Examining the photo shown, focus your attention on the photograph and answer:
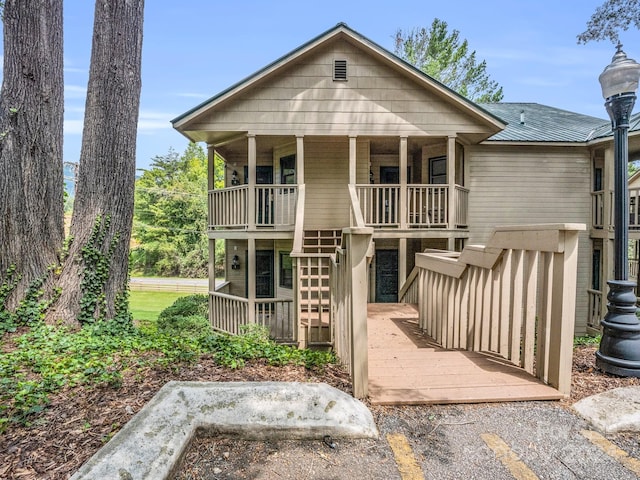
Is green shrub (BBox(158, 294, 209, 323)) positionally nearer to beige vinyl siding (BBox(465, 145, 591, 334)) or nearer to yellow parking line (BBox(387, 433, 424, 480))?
beige vinyl siding (BBox(465, 145, 591, 334))

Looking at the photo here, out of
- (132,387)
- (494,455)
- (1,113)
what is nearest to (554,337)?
(494,455)

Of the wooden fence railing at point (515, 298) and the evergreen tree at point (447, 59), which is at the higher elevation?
the evergreen tree at point (447, 59)

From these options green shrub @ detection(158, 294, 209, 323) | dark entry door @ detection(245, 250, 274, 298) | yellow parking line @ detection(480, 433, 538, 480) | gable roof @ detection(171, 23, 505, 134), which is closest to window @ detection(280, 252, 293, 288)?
dark entry door @ detection(245, 250, 274, 298)

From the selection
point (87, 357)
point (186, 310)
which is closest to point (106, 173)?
point (87, 357)

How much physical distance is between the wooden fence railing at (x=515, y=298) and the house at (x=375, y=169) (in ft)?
10.00

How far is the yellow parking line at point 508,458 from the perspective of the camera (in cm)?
197

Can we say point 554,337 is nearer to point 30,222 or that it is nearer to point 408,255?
point 30,222

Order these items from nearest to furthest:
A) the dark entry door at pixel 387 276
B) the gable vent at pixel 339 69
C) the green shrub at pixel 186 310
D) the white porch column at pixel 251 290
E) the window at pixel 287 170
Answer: the white porch column at pixel 251 290 < the gable vent at pixel 339 69 < the dark entry door at pixel 387 276 < the window at pixel 287 170 < the green shrub at pixel 186 310

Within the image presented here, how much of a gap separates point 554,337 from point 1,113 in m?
6.83

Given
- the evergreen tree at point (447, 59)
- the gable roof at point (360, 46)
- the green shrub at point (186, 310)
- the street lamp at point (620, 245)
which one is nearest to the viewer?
the street lamp at point (620, 245)

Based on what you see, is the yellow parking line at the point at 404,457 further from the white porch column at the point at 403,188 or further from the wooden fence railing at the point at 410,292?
the white porch column at the point at 403,188

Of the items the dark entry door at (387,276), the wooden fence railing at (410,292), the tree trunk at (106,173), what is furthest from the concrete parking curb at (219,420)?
the dark entry door at (387,276)

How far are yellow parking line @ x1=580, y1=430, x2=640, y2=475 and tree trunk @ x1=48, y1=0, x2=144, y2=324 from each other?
5526mm

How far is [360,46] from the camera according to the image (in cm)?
914
